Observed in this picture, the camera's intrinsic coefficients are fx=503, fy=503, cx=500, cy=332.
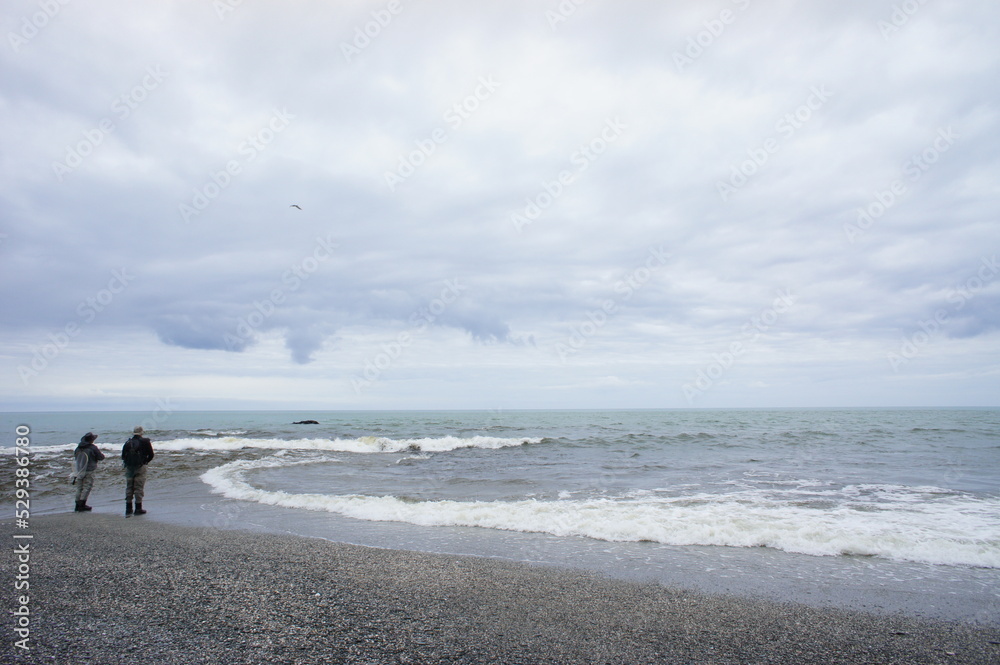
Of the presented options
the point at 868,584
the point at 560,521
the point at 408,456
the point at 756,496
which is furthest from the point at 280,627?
the point at 408,456

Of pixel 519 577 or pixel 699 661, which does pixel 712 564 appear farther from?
pixel 699 661

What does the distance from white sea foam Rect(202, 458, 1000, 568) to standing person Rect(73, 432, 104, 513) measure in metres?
3.71

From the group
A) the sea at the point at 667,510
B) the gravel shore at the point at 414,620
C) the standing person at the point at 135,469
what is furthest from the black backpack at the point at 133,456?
the gravel shore at the point at 414,620

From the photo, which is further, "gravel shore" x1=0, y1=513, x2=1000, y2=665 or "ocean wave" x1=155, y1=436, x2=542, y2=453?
"ocean wave" x1=155, y1=436, x2=542, y2=453

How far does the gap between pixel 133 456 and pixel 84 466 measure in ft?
5.04

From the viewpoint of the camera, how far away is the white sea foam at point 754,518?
31.6 ft

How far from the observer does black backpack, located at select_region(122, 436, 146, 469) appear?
13.7m

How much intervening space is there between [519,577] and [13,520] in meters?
13.5

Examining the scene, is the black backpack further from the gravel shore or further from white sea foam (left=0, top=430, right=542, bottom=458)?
white sea foam (left=0, top=430, right=542, bottom=458)

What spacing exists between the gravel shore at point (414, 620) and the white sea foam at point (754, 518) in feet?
11.4

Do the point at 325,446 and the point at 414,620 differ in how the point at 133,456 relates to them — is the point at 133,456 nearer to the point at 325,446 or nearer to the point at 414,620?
the point at 414,620

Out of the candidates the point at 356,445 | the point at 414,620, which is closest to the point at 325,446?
the point at 356,445

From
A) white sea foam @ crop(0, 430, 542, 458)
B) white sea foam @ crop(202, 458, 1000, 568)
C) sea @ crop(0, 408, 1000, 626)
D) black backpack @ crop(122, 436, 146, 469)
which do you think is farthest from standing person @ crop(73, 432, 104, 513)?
white sea foam @ crop(0, 430, 542, 458)

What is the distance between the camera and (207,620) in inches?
231
